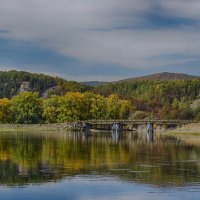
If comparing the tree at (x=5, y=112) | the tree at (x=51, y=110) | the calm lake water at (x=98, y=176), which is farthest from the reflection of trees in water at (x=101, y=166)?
the tree at (x=5, y=112)

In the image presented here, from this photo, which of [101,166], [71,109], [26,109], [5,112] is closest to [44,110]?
[26,109]

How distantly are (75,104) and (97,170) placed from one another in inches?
5345

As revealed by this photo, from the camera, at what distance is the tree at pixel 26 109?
193m

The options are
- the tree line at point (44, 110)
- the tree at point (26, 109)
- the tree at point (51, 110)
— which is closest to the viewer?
the tree line at point (44, 110)

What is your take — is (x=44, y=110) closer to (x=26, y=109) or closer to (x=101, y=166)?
(x=26, y=109)

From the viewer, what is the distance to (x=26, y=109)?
636 feet

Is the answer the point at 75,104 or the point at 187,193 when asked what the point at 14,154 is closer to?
the point at 187,193

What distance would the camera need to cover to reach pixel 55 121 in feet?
638

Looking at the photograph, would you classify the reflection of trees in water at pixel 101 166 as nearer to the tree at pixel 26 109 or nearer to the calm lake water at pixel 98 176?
the calm lake water at pixel 98 176

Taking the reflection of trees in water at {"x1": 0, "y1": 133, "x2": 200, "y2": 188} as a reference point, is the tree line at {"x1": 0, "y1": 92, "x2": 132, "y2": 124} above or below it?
above

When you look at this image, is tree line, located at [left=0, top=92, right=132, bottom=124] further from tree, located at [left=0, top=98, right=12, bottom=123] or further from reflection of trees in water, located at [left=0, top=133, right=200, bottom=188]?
reflection of trees in water, located at [left=0, top=133, right=200, bottom=188]

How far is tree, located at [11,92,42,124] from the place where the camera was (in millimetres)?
193125

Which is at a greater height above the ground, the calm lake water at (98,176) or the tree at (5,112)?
the tree at (5,112)

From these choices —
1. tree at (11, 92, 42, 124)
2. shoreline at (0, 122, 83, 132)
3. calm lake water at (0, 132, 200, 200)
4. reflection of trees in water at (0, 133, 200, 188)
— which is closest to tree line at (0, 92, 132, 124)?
tree at (11, 92, 42, 124)
